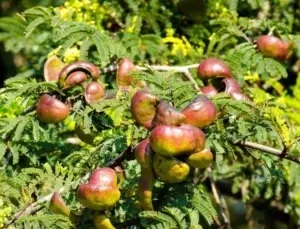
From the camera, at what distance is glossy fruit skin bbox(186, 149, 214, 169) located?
72.9 inches

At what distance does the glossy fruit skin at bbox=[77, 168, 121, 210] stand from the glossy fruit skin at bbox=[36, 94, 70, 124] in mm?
261

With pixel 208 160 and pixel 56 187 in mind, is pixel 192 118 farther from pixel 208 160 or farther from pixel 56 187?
pixel 56 187

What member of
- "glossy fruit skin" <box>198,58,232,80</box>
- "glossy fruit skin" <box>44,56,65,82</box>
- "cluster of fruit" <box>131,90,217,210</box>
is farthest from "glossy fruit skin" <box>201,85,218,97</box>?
"glossy fruit skin" <box>44,56,65,82</box>

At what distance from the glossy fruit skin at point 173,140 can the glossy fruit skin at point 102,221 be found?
0.89 ft

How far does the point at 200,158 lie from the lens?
1864 millimetres

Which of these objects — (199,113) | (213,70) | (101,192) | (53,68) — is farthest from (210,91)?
(53,68)

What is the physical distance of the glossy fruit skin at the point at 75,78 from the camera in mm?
2213

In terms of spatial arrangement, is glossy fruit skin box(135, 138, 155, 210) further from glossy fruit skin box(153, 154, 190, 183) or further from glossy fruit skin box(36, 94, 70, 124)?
glossy fruit skin box(36, 94, 70, 124)

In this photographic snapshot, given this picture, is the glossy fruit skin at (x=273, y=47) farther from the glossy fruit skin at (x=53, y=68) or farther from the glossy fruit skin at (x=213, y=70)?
the glossy fruit skin at (x=53, y=68)

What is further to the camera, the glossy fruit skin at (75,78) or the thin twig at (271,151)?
the glossy fruit skin at (75,78)

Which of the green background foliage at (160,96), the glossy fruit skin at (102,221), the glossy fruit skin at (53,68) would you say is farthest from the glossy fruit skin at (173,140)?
the glossy fruit skin at (53,68)

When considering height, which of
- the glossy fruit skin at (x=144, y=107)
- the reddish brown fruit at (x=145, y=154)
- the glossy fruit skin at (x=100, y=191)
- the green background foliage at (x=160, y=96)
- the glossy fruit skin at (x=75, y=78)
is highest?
the glossy fruit skin at (x=144, y=107)

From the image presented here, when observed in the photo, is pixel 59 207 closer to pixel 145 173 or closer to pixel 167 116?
pixel 145 173

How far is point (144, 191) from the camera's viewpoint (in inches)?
76.6
